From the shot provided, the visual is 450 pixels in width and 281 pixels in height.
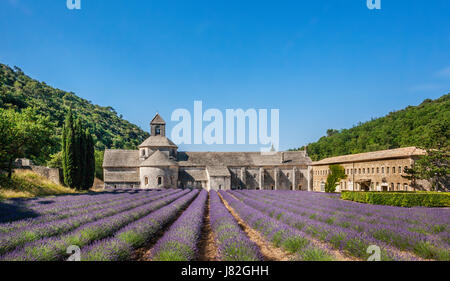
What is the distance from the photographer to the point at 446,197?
17.5 metres

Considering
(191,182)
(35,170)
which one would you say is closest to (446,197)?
(191,182)

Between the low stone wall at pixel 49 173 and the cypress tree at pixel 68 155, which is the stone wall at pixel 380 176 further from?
the low stone wall at pixel 49 173

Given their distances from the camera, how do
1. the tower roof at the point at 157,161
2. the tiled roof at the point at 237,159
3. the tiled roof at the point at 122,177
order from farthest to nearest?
the tiled roof at the point at 237,159, the tiled roof at the point at 122,177, the tower roof at the point at 157,161

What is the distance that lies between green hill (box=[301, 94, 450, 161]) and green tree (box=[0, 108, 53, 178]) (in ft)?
123

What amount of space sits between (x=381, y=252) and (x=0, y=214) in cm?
1217

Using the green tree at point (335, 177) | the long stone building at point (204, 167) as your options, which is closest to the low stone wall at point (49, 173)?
the long stone building at point (204, 167)

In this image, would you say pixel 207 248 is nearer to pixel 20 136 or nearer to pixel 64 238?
pixel 64 238

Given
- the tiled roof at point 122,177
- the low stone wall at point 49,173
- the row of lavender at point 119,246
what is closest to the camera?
the row of lavender at point 119,246

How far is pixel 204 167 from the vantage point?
41.2 meters

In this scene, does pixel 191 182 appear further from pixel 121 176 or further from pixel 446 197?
pixel 446 197

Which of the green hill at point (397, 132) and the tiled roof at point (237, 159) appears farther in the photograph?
the tiled roof at point (237, 159)

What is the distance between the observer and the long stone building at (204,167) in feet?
124

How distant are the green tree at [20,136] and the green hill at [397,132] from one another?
37591 mm

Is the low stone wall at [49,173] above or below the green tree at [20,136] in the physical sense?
below
